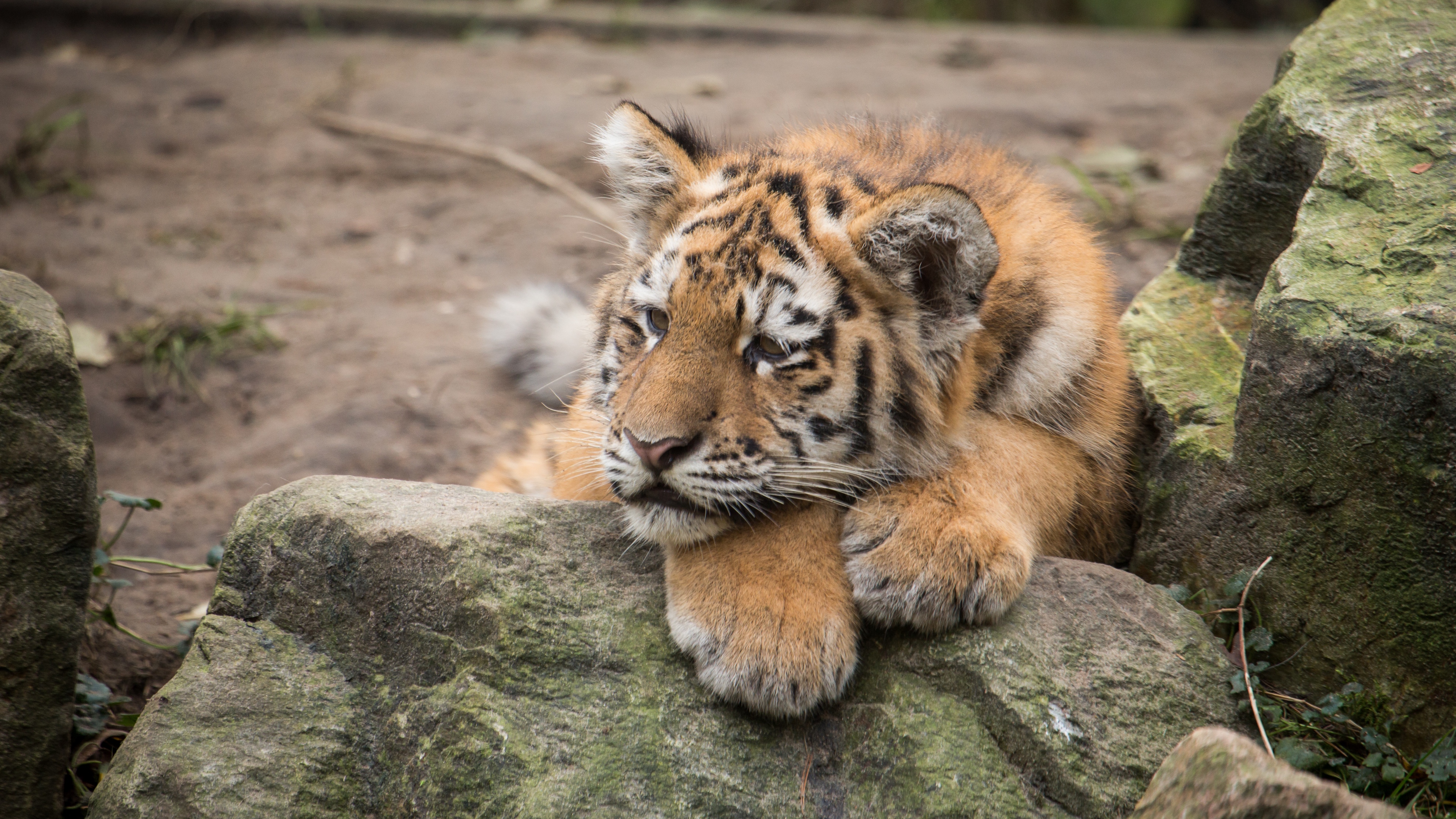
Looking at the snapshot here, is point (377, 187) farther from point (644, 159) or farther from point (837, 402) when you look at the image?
point (837, 402)

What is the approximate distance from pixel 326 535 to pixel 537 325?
286 centimetres

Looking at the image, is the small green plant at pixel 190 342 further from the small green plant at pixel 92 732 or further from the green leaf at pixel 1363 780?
the green leaf at pixel 1363 780

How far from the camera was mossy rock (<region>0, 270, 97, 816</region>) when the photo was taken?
2.70 meters

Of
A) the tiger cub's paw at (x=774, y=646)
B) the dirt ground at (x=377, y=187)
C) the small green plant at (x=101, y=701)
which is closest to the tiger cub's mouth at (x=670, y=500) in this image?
the tiger cub's paw at (x=774, y=646)

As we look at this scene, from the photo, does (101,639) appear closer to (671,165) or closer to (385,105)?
(671,165)

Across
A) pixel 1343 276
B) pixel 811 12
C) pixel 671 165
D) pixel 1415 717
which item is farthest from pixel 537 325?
pixel 811 12

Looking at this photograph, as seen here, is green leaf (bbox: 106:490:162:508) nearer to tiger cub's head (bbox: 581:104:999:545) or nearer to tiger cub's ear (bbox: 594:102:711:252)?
tiger cub's head (bbox: 581:104:999:545)

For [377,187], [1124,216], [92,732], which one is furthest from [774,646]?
[377,187]

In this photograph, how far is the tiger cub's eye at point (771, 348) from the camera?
3.01 metres

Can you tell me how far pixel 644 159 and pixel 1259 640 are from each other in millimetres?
2480

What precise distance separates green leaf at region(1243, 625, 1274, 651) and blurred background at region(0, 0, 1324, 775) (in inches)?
85.5

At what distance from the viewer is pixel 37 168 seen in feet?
23.0

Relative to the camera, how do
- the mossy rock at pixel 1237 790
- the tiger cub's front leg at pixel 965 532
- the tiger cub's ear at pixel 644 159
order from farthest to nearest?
the tiger cub's ear at pixel 644 159 < the tiger cub's front leg at pixel 965 532 < the mossy rock at pixel 1237 790

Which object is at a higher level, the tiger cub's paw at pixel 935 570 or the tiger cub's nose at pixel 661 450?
the tiger cub's nose at pixel 661 450
